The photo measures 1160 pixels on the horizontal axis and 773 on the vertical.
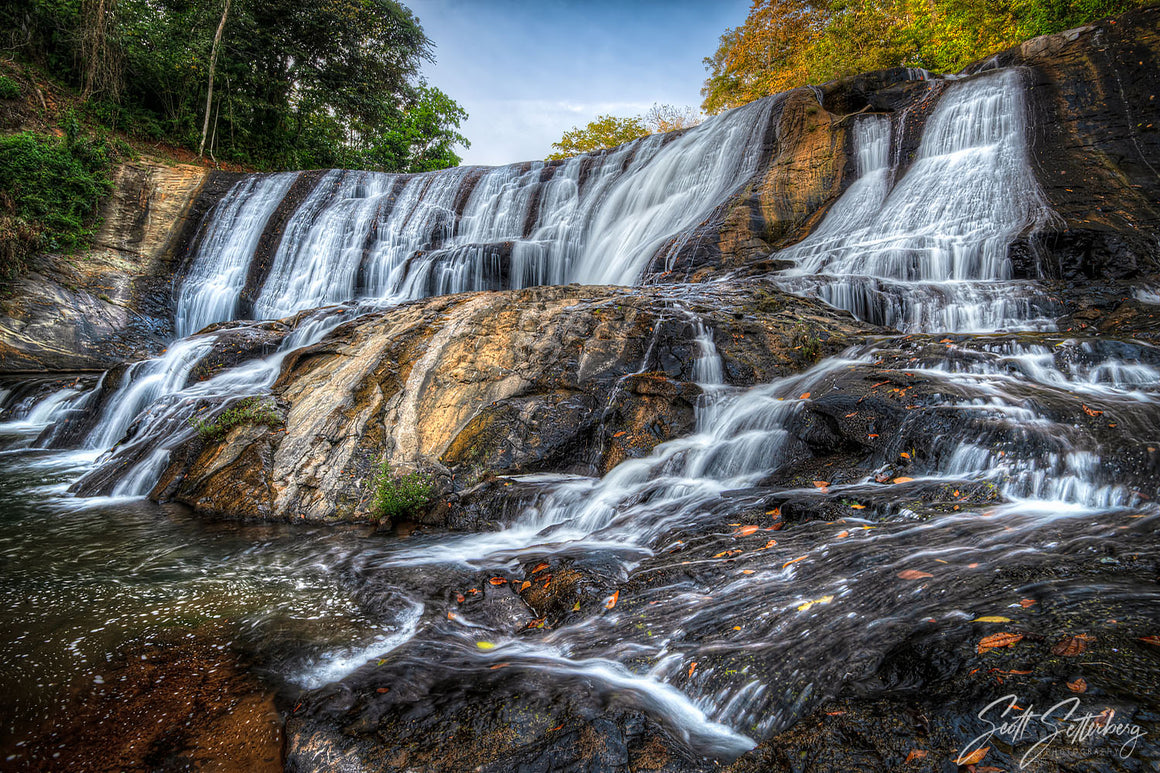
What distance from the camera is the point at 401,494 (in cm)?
529

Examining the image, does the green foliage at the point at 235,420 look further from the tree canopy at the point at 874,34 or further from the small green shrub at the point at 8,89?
the tree canopy at the point at 874,34

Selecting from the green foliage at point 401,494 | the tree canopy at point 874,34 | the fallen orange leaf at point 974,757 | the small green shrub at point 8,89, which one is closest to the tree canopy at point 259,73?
the small green shrub at point 8,89

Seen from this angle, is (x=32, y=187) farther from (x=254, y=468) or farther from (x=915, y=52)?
(x=915, y=52)

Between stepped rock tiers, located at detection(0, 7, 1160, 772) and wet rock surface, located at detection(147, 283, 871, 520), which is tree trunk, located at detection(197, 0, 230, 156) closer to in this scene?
stepped rock tiers, located at detection(0, 7, 1160, 772)

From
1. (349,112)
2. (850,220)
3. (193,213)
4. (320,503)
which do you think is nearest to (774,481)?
(320,503)

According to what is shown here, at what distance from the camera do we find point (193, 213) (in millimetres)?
15508

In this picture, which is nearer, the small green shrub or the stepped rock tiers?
the stepped rock tiers

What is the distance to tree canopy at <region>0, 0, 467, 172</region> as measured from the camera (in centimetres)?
1593

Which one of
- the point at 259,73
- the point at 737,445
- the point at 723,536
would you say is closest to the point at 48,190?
the point at 259,73

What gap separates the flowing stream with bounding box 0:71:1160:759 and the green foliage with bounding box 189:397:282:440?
2.36ft

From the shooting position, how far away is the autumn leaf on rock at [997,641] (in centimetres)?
201

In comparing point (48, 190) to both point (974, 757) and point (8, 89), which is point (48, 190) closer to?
point (8, 89)

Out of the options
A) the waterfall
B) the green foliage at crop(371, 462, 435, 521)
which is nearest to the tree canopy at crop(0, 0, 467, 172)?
the green foliage at crop(371, 462, 435, 521)

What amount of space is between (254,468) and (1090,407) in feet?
26.0
